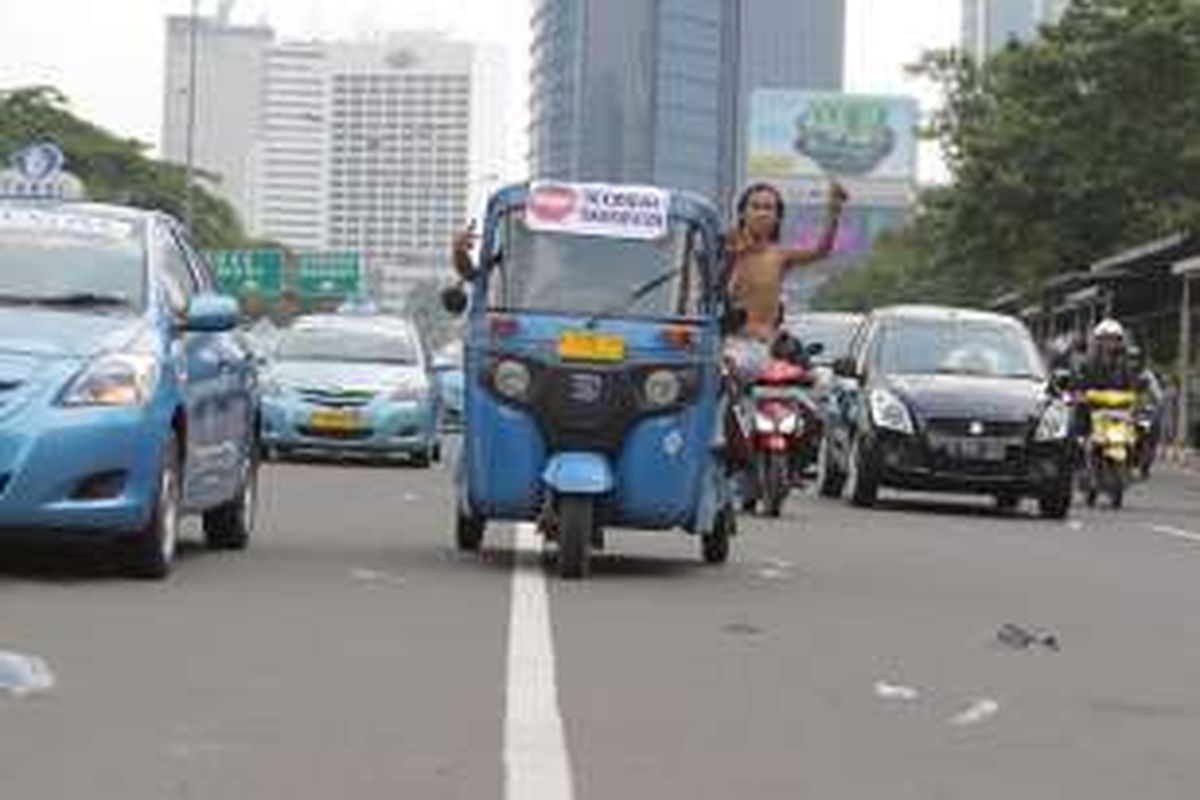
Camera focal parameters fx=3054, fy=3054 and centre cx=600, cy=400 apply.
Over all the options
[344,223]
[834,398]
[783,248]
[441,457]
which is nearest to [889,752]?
[783,248]

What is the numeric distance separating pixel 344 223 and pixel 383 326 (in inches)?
4849

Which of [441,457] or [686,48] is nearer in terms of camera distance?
[441,457]

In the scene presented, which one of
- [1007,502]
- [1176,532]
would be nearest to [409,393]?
[1007,502]

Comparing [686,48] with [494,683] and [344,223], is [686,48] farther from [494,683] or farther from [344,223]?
[494,683]

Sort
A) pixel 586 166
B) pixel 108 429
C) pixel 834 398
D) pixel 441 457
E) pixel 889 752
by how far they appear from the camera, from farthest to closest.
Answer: pixel 586 166
pixel 441 457
pixel 834 398
pixel 108 429
pixel 889 752

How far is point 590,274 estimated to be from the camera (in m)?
14.0

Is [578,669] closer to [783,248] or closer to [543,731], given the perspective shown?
[543,731]

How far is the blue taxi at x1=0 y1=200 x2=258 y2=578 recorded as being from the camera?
466 inches

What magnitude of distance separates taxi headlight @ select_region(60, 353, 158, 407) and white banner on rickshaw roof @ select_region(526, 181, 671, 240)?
8.00 feet

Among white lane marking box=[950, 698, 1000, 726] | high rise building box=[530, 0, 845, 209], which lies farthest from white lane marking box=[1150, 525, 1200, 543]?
high rise building box=[530, 0, 845, 209]

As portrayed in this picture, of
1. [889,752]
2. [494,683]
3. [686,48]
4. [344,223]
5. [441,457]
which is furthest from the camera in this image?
[344,223]

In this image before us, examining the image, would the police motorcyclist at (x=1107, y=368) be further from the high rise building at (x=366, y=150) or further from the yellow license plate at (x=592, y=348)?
the high rise building at (x=366, y=150)

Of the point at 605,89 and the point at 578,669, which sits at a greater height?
the point at 605,89

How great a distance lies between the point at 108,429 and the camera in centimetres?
1199
